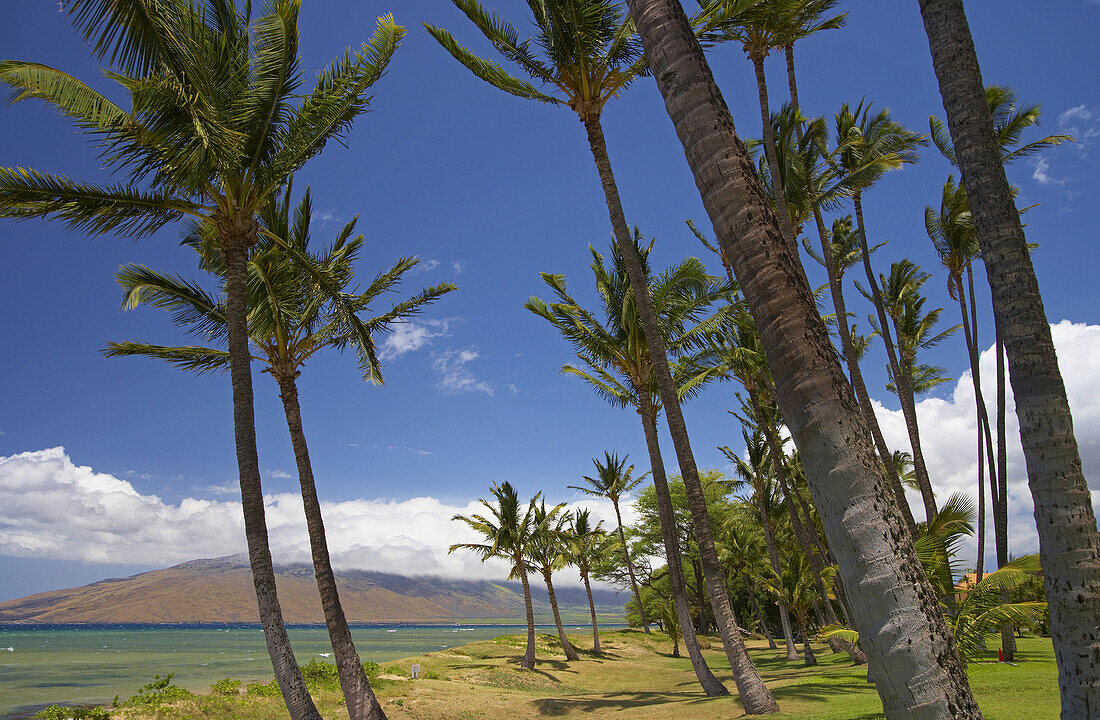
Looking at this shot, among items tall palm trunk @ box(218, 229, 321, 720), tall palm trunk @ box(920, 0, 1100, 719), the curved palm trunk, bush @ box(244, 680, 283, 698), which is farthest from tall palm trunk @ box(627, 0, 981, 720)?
bush @ box(244, 680, 283, 698)

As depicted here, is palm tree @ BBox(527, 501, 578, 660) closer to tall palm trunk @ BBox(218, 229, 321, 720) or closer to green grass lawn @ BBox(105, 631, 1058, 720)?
green grass lawn @ BBox(105, 631, 1058, 720)

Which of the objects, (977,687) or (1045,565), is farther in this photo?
(977,687)

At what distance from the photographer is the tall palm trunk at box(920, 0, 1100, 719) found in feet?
13.5

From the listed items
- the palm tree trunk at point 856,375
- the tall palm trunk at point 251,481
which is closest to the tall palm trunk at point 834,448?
the tall palm trunk at point 251,481

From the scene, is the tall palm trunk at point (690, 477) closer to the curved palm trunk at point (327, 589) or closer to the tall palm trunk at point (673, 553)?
the tall palm trunk at point (673, 553)

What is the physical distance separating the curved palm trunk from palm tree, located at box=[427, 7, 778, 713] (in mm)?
6233

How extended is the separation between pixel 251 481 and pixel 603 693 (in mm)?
14215

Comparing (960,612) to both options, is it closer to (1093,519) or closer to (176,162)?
(1093,519)

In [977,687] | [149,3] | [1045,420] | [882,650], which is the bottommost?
[977,687]

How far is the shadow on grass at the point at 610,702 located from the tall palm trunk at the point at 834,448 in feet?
39.5

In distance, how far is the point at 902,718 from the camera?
2.31 meters

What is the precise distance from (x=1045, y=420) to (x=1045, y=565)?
1.03 metres

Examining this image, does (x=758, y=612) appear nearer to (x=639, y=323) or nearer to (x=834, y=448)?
(x=639, y=323)

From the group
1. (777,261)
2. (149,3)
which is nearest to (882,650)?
(777,261)
